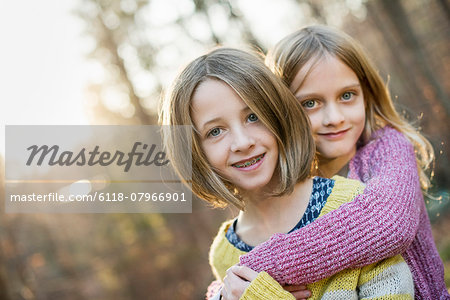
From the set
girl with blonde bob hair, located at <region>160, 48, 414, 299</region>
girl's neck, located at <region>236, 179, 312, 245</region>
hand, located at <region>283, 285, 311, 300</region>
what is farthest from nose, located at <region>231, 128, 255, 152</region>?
hand, located at <region>283, 285, 311, 300</region>

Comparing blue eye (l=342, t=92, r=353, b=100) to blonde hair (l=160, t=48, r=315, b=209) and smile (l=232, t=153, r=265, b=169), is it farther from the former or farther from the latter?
smile (l=232, t=153, r=265, b=169)

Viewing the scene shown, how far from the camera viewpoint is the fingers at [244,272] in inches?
68.7

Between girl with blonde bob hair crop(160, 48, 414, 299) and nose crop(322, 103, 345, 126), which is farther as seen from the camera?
nose crop(322, 103, 345, 126)

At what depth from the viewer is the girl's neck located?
193 centimetres

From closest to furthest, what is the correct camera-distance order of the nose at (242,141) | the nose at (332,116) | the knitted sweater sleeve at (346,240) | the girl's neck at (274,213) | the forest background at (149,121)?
1. the knitted sweater sleeve at (346,240)
2. the nose at (242,141)
3. the girl's neck at (274,213)
4. the nose at (332,116)
5. the forest background at (149,121)

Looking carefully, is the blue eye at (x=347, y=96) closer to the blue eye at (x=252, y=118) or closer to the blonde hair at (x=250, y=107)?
the blonde hair at (x=250, y=107)

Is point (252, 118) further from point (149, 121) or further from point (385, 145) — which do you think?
point (149, 121)

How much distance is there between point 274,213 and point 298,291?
373mm

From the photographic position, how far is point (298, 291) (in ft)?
5.76

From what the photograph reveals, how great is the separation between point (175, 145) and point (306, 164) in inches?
24.8

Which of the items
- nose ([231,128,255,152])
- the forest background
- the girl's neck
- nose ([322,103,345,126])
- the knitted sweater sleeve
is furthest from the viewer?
the forest background

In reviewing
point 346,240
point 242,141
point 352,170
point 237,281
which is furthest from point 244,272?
point 352,170

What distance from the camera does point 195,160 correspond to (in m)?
2.02

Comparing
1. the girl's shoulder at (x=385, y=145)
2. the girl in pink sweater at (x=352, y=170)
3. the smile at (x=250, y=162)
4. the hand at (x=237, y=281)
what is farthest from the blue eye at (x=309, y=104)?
the hand at (x=237, y=281)
